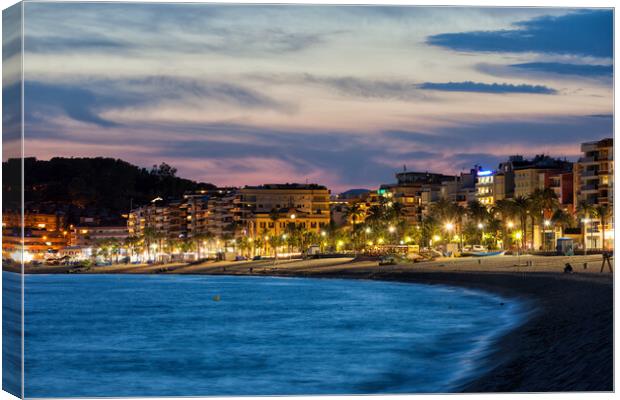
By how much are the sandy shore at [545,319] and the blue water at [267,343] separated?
869mm

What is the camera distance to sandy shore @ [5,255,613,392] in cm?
1596

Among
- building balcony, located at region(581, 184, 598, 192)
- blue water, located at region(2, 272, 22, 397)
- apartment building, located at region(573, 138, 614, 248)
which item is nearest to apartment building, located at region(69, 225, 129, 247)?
building balcony, located at region(581, 184, 598, 192)

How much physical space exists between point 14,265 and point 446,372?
10.4m

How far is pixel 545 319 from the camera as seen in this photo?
26.8m

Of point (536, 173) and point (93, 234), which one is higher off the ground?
point (536, 173)

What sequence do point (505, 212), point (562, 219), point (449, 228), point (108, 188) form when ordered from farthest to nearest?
point (108, 188) → point (449, 228) → point (505, 212) → point (562, 219)

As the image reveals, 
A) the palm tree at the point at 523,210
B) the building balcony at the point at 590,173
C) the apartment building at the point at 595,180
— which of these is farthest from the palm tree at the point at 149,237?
the building balcony at the point at 590,173

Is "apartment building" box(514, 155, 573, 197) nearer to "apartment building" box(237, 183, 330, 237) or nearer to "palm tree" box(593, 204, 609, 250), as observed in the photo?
"palm tree" box(593, 204, 609, 250)

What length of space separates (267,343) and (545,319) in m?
7.73

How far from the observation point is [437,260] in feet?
239

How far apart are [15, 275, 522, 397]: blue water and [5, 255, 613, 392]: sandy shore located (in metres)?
0.87

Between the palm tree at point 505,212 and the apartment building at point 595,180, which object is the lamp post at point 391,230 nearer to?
the palm tree at point 505,212

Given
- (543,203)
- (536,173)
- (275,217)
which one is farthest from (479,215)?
(275,217)

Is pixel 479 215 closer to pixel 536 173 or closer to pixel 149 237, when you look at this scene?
pixel 536 173
